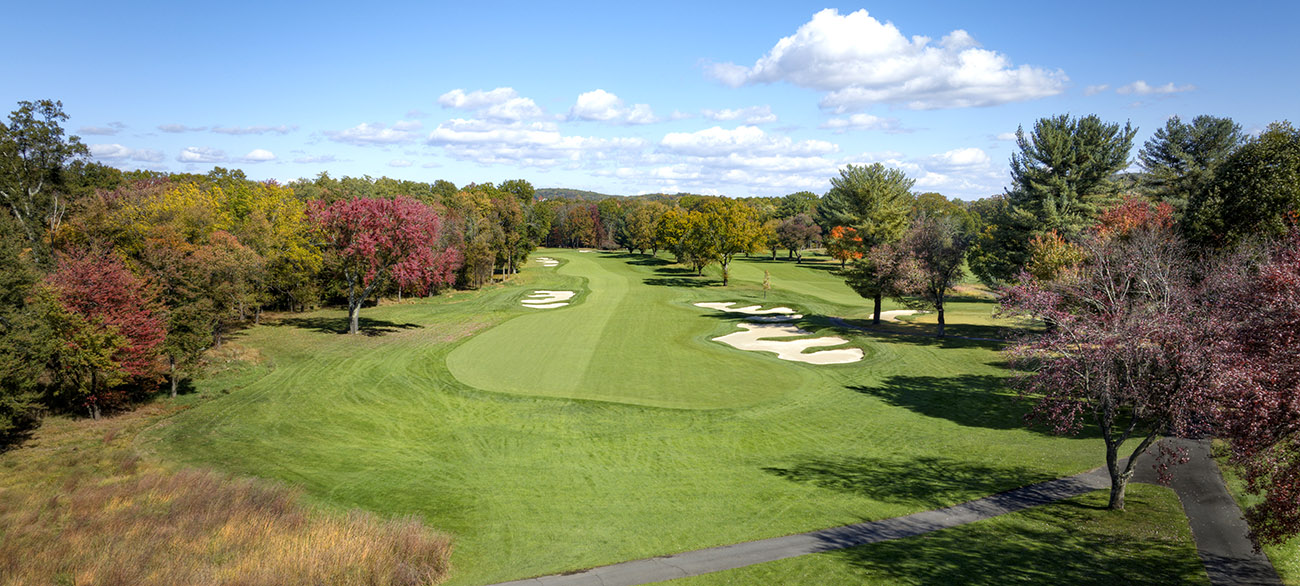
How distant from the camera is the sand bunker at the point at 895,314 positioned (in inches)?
2037

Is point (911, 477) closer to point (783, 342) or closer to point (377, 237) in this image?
point (783, 342)

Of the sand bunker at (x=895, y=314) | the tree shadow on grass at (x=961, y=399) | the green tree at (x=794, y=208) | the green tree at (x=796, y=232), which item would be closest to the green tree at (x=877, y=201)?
the sand bunker at (x=895, y=314)

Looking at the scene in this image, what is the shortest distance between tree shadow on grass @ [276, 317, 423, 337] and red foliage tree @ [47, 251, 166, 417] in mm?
16230

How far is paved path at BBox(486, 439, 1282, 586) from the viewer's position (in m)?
13.1

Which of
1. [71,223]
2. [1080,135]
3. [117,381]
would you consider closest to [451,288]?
→ [71,223]

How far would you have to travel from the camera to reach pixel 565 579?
43.3 feet

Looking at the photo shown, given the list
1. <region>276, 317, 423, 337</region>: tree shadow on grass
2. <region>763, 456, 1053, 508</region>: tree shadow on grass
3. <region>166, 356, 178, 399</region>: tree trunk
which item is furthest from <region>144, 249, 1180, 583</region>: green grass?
<region>276, 317, 423, 337</region>: tree shadow on grass

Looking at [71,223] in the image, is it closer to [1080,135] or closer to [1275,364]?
[1275,364]

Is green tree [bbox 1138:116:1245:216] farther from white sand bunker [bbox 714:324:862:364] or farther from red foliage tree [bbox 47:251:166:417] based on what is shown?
red foliage tree [bbox 47:251:166:417]

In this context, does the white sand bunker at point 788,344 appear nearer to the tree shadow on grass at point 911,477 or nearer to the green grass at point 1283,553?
the tree shadow on grass at point 911,477

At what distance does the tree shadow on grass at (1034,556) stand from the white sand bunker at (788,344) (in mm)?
20893

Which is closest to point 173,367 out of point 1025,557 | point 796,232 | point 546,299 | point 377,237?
point 377,237

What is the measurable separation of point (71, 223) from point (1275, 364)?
204 feet

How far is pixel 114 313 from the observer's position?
24.6 metres
